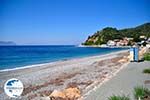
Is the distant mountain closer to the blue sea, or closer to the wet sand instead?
the wet sand

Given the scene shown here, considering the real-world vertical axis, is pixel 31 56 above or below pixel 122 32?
below

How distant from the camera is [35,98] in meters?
6.24

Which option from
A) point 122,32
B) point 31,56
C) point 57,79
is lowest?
point 31,56

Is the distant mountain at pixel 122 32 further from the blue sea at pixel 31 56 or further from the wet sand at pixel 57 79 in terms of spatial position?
the blue sea at pixel 31 56

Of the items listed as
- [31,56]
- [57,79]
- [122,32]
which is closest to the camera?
[57,79]

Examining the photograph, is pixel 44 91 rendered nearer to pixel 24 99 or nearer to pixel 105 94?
pixel 24 99

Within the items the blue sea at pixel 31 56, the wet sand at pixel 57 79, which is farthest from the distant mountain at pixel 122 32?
the blue sea at pixel 31 56

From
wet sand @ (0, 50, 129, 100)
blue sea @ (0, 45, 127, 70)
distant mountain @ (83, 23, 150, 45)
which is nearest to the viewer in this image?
wet sand @ (0, 50, 129, 100)

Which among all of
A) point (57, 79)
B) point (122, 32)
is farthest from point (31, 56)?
point (57, 79)

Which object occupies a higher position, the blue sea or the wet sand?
the wet sand

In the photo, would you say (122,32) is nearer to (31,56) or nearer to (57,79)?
(57,79)

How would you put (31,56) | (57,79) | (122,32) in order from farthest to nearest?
(31,56)
(122,32)
(57,79)

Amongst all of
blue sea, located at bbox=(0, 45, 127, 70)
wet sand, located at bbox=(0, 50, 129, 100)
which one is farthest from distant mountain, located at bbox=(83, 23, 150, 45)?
blue sea, located at bbox=(0, 45, 127, 70)

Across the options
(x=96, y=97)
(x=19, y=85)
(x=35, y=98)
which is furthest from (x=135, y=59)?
(x=19, y=85)
